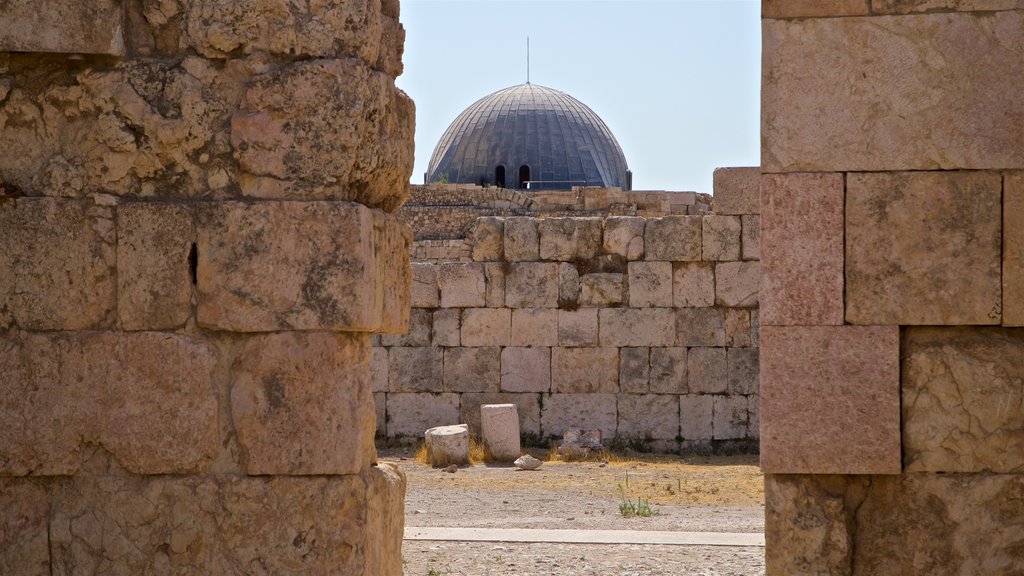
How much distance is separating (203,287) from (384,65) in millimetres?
1159

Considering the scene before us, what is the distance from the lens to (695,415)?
14602 millimetres

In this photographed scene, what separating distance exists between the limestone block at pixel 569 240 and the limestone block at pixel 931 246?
9.98 metres

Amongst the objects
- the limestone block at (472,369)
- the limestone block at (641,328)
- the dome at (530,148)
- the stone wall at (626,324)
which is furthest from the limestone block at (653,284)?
the dome at (530,148)

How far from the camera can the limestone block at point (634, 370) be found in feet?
48.0

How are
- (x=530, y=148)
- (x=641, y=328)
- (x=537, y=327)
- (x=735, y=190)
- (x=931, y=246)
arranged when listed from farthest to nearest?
1. (x=530, y=148)
2. (x=537, y=327)
3. (x=641, y=328)
4. (x=735, y=190)
5. (x=931, y=246)

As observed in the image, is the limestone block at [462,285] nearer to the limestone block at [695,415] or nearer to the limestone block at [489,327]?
the limestone block at [489,327]

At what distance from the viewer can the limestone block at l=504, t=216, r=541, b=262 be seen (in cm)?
1477

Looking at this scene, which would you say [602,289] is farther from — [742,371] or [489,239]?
[742,371]

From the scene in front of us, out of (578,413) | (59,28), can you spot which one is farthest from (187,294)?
(578,413)

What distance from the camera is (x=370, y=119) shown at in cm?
A: 481

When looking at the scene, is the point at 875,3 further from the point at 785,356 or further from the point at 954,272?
the point at 785,356

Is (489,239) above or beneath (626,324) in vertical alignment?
above

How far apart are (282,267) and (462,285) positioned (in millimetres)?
10335

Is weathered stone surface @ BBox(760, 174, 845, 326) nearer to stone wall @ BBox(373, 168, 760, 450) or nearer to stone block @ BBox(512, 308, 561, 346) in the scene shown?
→ stone wall @ BBox(373, 168, 760, 450)
